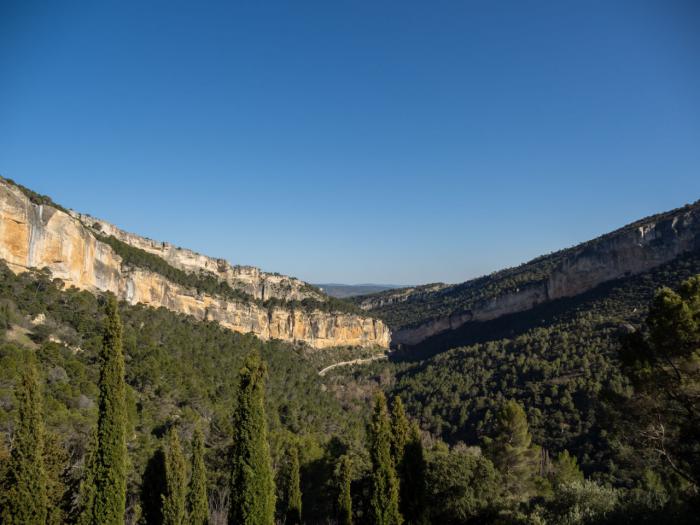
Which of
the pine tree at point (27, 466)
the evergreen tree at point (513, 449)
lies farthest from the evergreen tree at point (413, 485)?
the pine tree at point (27, 466)

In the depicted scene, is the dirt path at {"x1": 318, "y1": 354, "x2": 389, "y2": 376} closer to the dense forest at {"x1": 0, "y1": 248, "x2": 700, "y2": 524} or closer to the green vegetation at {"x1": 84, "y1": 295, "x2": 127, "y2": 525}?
the dense forest at {"x1": 0, "y1": 248, "x2": 700, "y2": 524}

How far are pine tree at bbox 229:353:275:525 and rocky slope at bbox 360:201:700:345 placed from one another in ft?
179

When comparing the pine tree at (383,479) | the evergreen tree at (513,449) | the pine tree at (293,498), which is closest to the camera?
the pine tree at (383,479)

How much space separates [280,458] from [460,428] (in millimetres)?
19109

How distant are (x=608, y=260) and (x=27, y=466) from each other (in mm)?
67376

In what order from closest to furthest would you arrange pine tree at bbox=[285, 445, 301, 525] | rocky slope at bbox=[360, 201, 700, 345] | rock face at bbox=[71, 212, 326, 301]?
pine tree at bbox=[285, 445, 301, 525] < rocky slope at bbox=[360, 201, 700, 345] < rock face at bbox=[71, 212, 326, 301]

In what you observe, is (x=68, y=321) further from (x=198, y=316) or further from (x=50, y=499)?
(x=198, y=316)

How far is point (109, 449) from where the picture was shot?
1066 centimetres

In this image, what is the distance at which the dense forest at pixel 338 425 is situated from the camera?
10219mm

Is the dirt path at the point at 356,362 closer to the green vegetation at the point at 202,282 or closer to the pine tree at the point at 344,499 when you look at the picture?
the green vegetation at the point at 202,282

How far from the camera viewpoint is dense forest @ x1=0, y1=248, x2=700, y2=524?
10219 millimetres

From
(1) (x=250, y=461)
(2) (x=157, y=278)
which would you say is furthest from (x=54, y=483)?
(2) (x=157, y=278)

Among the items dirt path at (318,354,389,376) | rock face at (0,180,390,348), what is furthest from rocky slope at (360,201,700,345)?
rock face at (0,180,390,348)

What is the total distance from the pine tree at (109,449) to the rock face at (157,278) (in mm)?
27573
